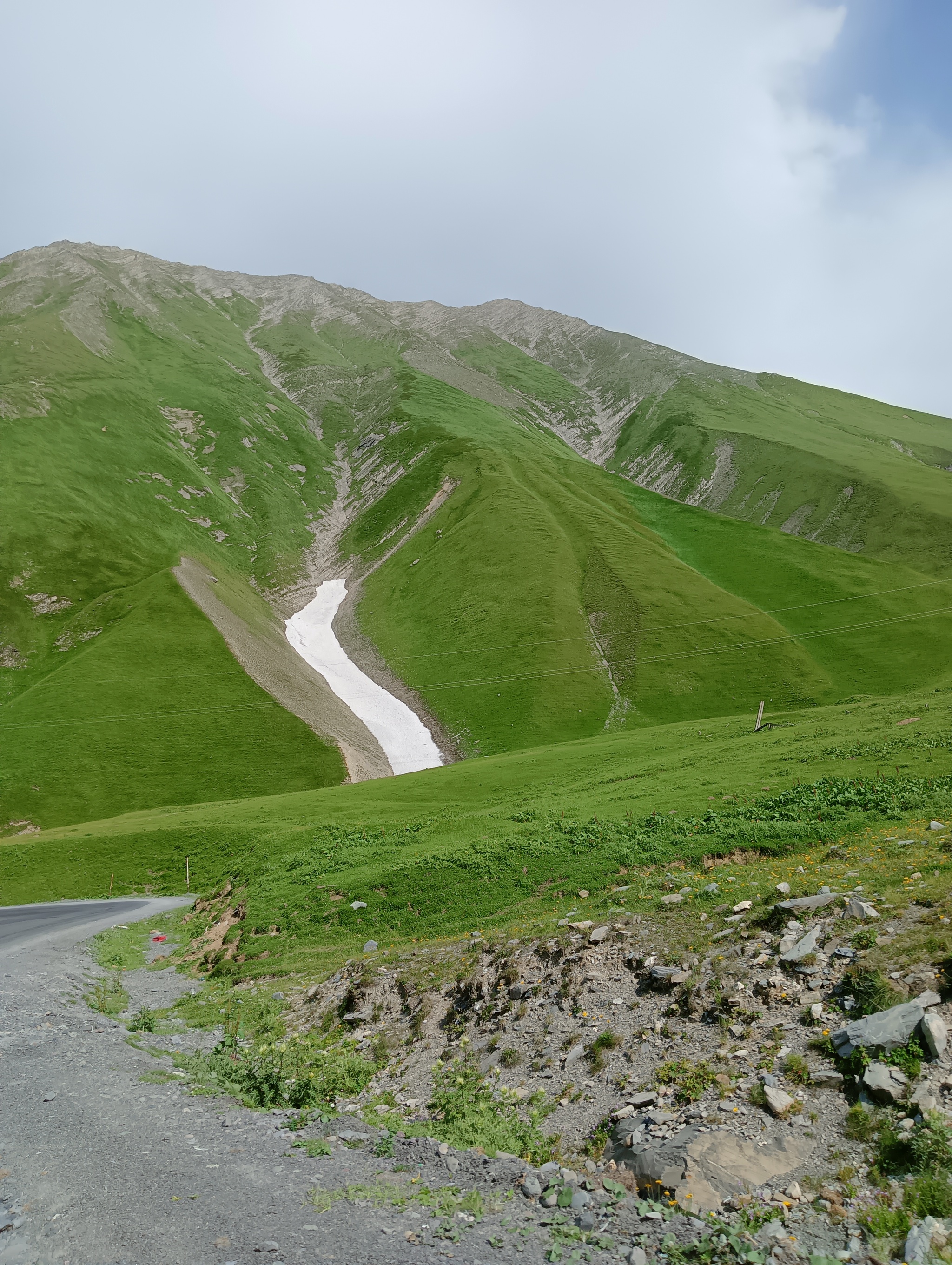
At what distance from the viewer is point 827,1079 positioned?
12016mm

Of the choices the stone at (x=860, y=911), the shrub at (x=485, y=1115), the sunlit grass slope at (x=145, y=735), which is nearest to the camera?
the shrub at (x=485, y=1115)

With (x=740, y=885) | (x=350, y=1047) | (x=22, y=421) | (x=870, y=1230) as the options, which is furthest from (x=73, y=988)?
(x=22, y=421)

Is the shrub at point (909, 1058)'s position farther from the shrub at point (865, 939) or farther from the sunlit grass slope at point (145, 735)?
the sunlit grass slope at point (145, 735)

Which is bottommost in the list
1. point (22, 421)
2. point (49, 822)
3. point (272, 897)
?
point (49, 822)

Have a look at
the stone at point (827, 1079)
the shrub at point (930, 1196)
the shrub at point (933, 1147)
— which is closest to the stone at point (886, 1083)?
the stone at point (827, 1079)

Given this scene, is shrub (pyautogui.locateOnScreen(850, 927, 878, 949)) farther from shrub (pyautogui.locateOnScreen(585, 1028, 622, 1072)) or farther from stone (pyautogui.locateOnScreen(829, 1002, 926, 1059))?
shrub (pyautogui.locateOnScreen(585, 1028, 622, 1072))

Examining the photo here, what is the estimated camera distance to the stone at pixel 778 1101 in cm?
1169

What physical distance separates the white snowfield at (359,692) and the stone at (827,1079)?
7083 cm

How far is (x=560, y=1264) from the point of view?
32.2 ft

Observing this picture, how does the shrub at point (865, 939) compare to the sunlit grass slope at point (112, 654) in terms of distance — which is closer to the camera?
the shrub at point (865, 939)

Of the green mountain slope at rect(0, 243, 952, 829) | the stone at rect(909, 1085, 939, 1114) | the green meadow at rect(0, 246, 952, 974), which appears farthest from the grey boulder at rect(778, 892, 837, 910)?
the green mountain slope at rect(0, 243, 952, 829)

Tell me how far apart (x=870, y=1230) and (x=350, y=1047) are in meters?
13.8

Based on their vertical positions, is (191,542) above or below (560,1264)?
above

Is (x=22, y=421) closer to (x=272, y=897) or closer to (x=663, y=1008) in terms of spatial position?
(x=272, y=897)
